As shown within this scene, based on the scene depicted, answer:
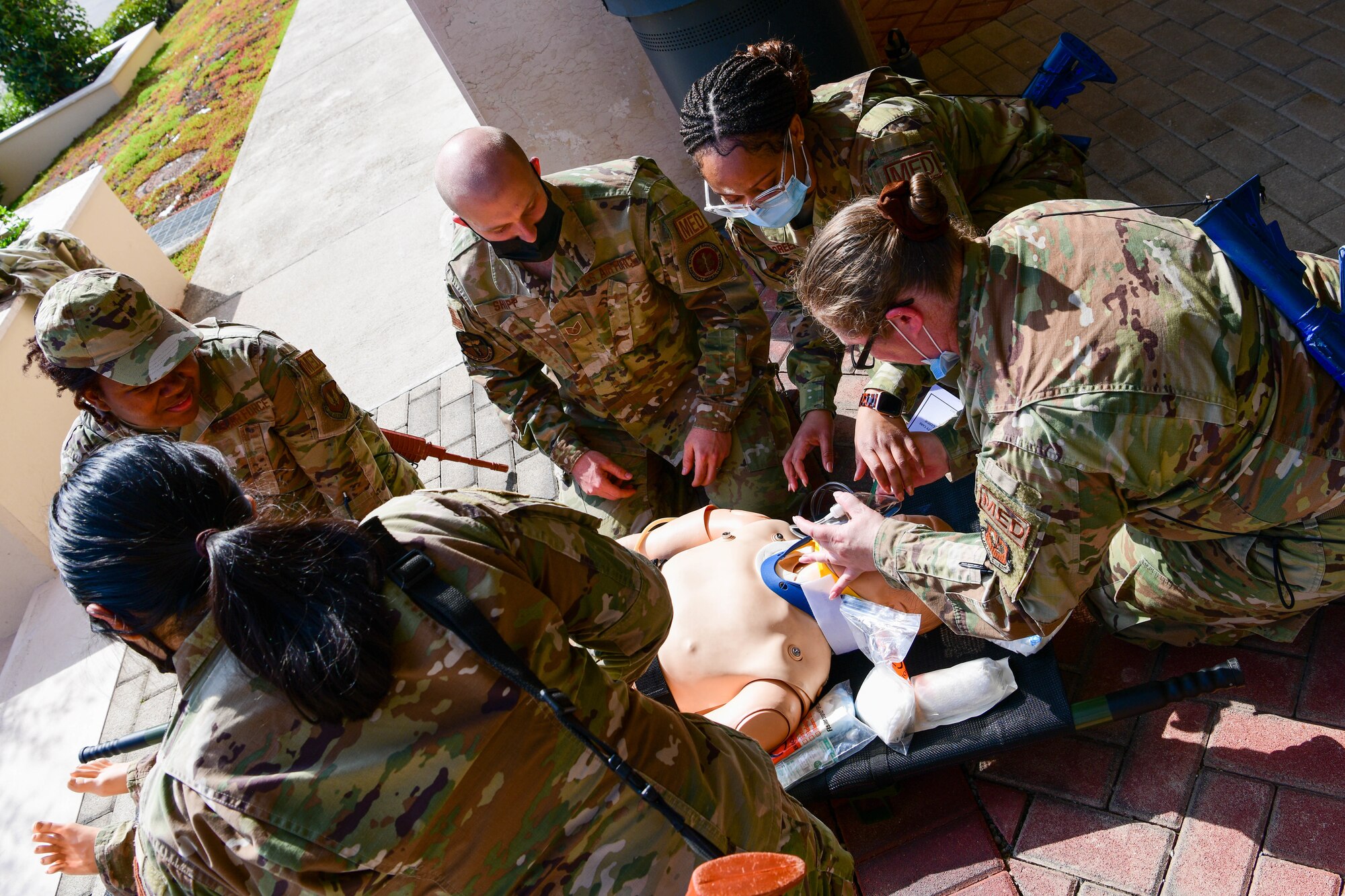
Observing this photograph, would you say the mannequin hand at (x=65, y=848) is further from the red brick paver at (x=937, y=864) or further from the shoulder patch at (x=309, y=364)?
the red brick paver at (x=937, y=864)

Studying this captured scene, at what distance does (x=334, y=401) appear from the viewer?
3492 mm

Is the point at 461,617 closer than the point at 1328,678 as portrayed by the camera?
Yes

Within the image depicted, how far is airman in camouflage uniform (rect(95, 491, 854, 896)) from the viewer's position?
134 cm

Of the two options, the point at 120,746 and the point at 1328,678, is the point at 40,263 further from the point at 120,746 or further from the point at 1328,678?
the point at 1328,678

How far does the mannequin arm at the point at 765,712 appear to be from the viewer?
252cm

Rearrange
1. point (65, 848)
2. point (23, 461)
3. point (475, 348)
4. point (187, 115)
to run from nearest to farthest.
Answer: point (65, 848) → point (475, 348) → point (23, 461) → point (187, 115)

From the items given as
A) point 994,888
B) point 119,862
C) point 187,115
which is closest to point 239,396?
point 119,862

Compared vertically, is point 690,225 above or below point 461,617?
below

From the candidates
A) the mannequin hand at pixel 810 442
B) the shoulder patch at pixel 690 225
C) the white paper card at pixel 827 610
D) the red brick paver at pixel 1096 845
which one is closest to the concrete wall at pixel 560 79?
the shoulder patch at pixel 690 225

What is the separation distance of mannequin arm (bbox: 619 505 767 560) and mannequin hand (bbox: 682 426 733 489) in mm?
233

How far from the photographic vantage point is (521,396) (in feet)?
11.7

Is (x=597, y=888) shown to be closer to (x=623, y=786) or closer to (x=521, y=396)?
(x=623, y=786)

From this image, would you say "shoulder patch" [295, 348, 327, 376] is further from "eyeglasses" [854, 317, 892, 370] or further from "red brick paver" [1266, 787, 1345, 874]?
"red brick paver" [1266, 787, 1345, 874]

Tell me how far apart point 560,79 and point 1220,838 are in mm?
4348
